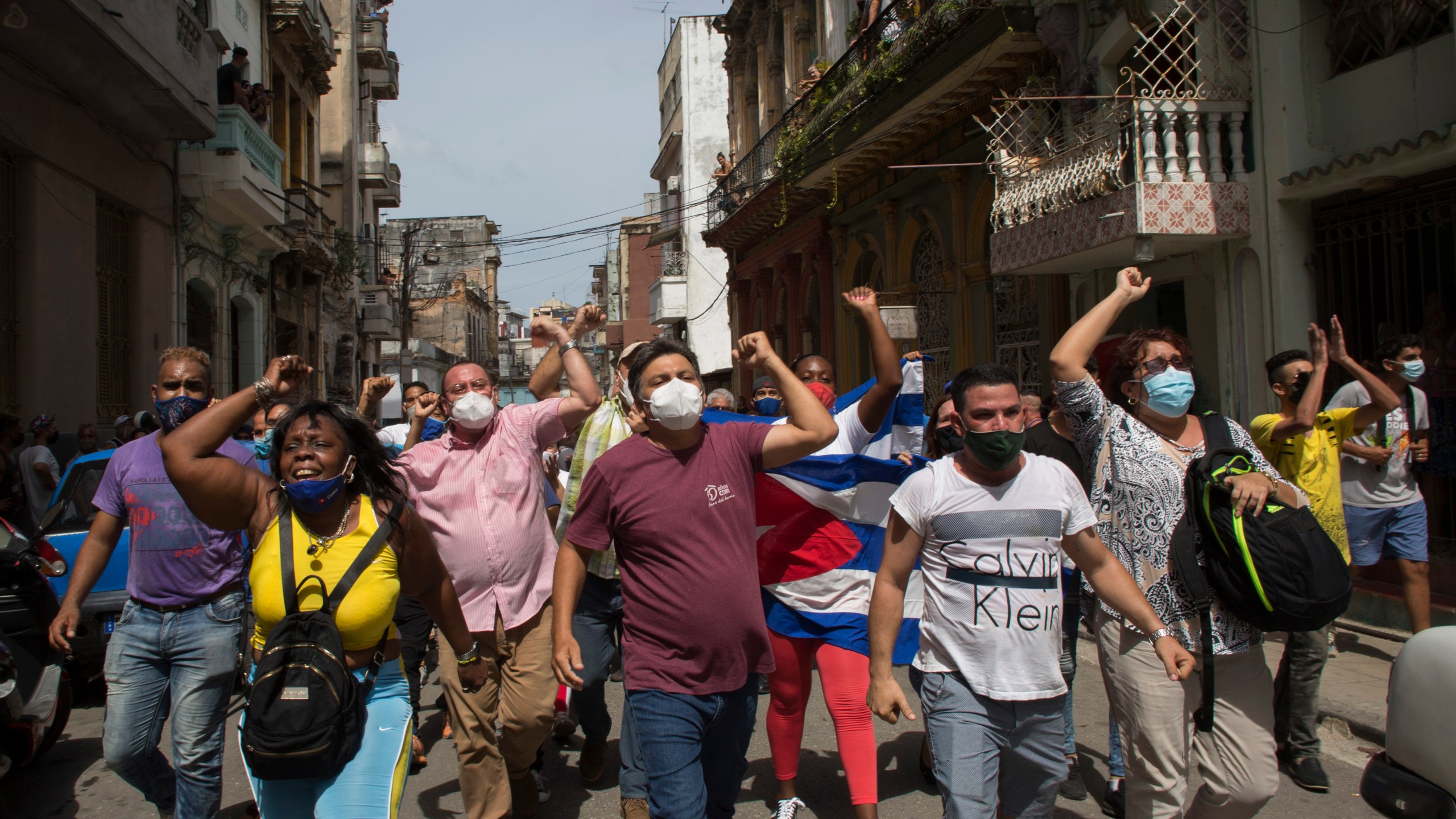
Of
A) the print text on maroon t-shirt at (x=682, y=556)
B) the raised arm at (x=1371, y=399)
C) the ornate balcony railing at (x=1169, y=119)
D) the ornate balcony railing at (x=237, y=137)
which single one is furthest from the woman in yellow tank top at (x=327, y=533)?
the ornate balcony railing at (x=237, y=137)

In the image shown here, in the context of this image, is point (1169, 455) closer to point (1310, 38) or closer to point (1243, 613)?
point (1243, 613)

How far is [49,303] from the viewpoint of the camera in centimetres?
1223

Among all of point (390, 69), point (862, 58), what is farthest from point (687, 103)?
point (862, 58)

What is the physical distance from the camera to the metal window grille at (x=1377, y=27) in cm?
786

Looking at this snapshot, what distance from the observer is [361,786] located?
2.94 meters

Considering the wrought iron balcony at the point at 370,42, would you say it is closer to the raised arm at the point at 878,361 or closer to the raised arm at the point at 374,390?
the raised arm at the point at 374,390

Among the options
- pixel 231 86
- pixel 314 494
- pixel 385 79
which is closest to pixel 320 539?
pixel 314 494

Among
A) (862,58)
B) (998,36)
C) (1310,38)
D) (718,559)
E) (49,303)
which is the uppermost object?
(862,58)

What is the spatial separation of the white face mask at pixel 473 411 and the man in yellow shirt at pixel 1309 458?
12.4ft

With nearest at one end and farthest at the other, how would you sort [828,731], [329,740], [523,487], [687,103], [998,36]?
1. [329,740]
2. [523,487]
3. [828,731]
4. [998,36]
5. [687,103]

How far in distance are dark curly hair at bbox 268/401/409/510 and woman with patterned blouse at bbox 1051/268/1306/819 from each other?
2.23 metres

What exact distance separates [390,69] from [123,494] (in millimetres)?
→ 33413

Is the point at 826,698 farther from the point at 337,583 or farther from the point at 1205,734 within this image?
the point at 337,583

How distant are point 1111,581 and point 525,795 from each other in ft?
8.80
